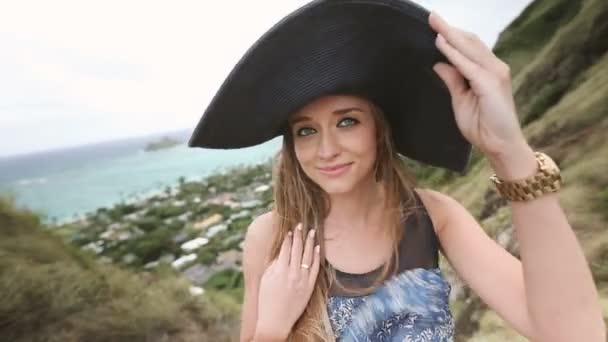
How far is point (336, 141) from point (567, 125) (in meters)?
1.43

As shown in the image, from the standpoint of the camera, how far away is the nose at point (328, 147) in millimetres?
796

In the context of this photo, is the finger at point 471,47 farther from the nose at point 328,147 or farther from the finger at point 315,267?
the finger at point 315,267

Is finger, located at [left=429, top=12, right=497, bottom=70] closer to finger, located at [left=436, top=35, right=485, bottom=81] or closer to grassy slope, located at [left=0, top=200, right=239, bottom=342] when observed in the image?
finger, located at [left=436, top=35, right=485, bottom=81]

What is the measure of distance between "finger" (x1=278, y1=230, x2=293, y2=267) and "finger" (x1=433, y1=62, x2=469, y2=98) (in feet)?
1.29

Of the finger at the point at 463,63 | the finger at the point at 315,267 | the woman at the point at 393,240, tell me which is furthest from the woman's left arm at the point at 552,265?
the finger at the point at 315,267

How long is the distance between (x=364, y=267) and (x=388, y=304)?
0.08 meters

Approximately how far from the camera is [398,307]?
829 millimetres

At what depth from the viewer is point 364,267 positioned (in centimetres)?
88

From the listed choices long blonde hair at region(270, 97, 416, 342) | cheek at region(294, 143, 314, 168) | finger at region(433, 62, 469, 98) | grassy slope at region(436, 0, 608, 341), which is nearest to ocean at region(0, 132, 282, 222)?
grassy slope at region(436, 0, 608, 341)

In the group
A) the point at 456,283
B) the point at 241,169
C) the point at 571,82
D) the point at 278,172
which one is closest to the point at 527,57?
the point at 571,82

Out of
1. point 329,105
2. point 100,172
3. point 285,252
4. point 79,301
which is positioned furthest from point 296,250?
point 100,172

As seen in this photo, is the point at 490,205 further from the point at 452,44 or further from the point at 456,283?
the point at 452,44

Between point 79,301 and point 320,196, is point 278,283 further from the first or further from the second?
point 79,301

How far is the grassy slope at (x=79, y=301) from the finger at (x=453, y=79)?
58.0 inches
